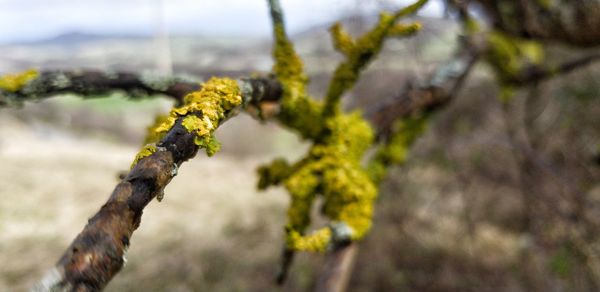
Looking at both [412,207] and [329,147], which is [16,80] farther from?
[412,207]

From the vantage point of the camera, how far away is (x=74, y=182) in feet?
27.0

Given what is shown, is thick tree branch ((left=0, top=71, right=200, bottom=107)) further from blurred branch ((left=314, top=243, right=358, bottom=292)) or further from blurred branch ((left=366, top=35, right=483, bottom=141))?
blurred branch ((left=366, top=35, right=483, bottom=141))

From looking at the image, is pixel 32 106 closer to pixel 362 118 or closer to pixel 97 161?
pixel 97 161

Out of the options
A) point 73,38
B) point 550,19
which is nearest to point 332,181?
point 550,19

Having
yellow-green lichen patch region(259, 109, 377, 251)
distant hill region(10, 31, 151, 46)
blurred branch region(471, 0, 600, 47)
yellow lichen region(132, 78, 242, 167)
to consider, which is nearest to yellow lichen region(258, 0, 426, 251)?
yellow-green lichen patch region(259, 109, 377, 251)

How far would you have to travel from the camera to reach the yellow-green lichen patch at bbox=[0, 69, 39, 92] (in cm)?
126

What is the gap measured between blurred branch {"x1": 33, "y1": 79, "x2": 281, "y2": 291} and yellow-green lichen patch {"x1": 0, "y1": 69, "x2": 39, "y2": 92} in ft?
2.76

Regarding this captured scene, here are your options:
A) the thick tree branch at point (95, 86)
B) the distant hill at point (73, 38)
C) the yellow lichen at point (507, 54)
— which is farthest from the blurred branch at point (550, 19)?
the distant hill at point (73, 38)

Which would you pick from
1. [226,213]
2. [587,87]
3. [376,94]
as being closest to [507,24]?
[587,87]

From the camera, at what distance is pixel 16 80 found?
1267mm

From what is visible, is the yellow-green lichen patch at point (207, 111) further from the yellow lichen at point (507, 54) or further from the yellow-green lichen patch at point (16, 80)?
the yellow lichen at point (507, 54)

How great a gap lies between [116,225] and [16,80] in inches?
38.7

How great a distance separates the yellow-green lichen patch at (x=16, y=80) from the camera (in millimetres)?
1258

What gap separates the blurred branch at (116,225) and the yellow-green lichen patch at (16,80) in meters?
0.84
